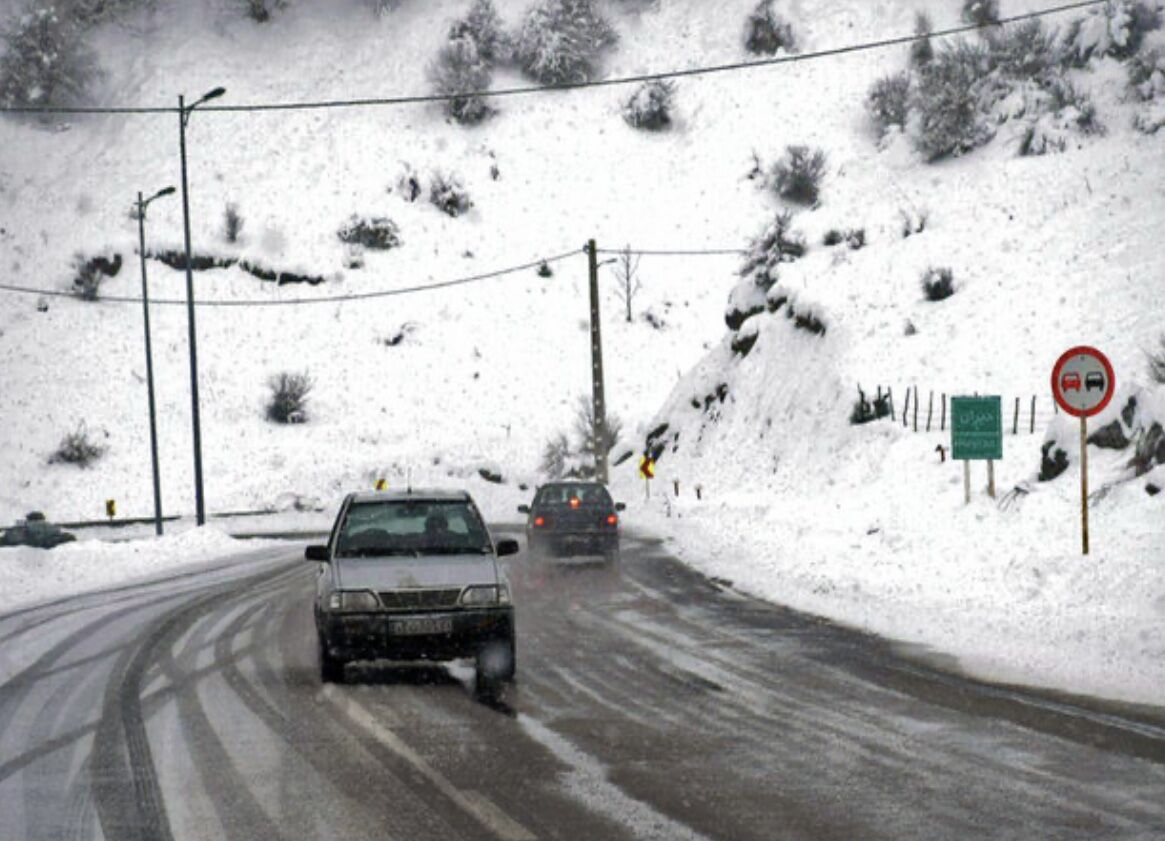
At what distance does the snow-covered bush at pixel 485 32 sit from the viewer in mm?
91750

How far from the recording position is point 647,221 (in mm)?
79812

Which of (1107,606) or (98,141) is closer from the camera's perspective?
(1107,606)

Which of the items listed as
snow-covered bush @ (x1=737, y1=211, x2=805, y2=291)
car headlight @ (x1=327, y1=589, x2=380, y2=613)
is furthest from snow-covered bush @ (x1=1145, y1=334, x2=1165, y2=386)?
snow-covered bush @ (x1=737, y1=211, x2=805, y2=291)

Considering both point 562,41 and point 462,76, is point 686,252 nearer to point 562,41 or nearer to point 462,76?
point 462,76

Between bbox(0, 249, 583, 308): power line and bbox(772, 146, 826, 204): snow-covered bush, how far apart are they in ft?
43.0

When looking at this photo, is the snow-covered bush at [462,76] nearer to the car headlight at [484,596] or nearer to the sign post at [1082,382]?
the sign post at [1082,382]

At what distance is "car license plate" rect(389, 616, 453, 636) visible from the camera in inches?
445

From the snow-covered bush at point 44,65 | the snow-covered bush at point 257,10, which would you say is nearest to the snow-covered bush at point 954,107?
the snow-covered bush at point 257,10

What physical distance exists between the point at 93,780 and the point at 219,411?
191 ft

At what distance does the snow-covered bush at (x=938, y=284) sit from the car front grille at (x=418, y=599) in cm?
3632

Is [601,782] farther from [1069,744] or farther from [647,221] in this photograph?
[647,221]

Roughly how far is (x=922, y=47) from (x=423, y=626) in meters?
81.5

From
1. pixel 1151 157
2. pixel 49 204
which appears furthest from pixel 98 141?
pixel 1151 157

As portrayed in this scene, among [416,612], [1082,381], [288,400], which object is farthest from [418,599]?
[288,400]
